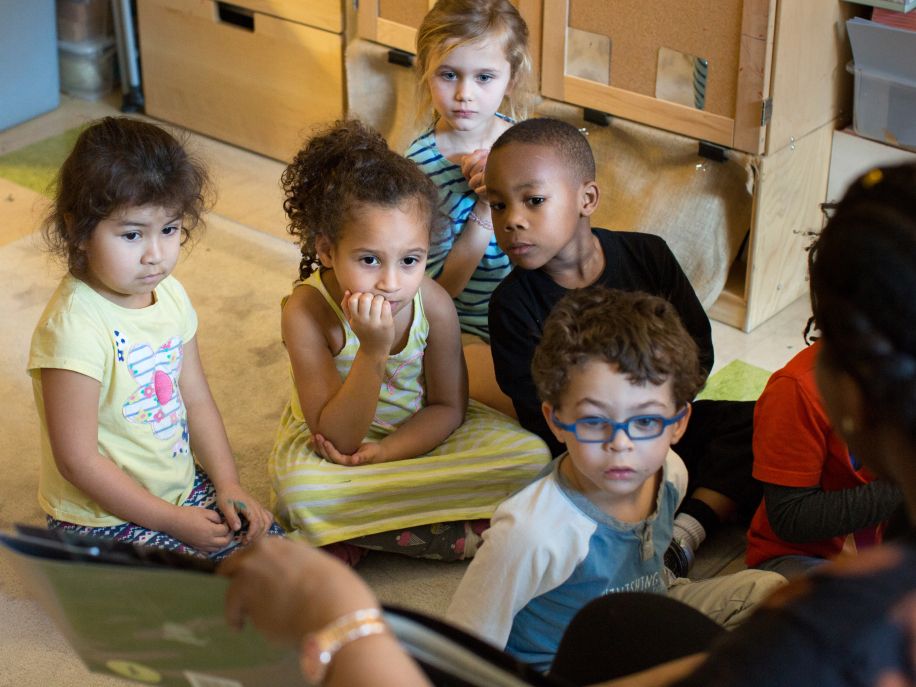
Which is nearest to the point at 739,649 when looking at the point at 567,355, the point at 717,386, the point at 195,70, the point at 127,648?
the point at 127,648

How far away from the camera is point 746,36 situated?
6.51 feet

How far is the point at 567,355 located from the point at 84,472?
648mm

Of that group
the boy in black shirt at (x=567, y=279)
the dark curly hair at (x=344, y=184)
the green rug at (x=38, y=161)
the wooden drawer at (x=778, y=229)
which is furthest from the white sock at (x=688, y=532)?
the green rug at (x=38, y=161)

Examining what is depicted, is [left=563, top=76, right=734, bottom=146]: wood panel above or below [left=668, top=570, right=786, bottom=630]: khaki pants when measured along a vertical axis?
above

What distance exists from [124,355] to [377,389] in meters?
0.33

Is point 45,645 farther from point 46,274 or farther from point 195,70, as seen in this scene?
point 195,70

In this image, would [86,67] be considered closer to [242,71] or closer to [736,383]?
[242,71]

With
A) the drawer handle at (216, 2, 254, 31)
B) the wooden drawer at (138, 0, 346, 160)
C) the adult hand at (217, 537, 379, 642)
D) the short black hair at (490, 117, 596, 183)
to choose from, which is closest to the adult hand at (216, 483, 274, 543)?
the short black hair at (490, 117, 596, 183)

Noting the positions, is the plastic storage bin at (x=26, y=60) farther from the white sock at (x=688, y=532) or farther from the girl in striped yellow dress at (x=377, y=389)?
the white sock at (x=688, y=532)

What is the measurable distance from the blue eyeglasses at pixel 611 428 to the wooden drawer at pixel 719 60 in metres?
0.97

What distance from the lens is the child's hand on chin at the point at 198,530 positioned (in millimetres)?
1539

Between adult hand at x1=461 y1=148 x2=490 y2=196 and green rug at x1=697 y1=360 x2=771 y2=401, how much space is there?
0.53 m

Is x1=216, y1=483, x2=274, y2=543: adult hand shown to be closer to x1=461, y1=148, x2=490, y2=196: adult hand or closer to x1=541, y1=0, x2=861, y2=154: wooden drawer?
x1=461, y1=148, x2=490, y2=196: adult hand

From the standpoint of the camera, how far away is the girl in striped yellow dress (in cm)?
158
